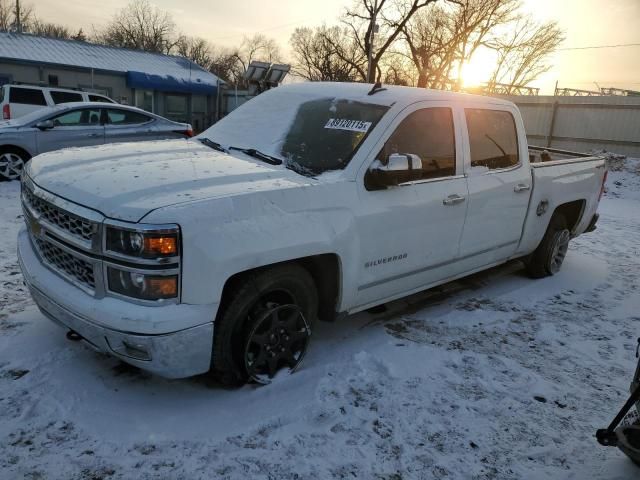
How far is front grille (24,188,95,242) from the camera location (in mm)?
2717

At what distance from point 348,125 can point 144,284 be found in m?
1.90

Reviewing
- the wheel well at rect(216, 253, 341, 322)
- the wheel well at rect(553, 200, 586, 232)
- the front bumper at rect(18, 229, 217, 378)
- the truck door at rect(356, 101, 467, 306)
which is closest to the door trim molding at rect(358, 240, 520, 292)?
the truck door at rect(356, 101, 467, 306)

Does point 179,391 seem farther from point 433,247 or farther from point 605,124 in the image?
point 605,124

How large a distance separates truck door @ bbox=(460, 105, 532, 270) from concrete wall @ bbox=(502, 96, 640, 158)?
17.4 metres

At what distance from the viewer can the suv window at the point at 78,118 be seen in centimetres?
952

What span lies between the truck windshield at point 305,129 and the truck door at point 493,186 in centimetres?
107

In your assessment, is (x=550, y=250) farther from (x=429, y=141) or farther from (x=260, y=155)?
(x=260, y=155)

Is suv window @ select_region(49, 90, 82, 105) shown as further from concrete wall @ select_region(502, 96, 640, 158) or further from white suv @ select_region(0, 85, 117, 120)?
concrete wall @ select_region(502, 96, 640, 158)

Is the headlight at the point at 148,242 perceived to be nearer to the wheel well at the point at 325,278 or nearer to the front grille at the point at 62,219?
the front grille at the point at 62,219

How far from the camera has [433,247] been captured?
4051mm

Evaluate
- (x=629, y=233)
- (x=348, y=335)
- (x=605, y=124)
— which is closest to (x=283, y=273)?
(x=348, y=335)

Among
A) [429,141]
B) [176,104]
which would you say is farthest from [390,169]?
[176,104]

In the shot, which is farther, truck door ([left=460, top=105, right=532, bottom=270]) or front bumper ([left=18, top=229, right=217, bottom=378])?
truck door ([left=460, top=105, right=532, bottom=270])

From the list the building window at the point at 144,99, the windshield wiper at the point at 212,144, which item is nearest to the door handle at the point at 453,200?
the windshield wiper at the point at 212,144
